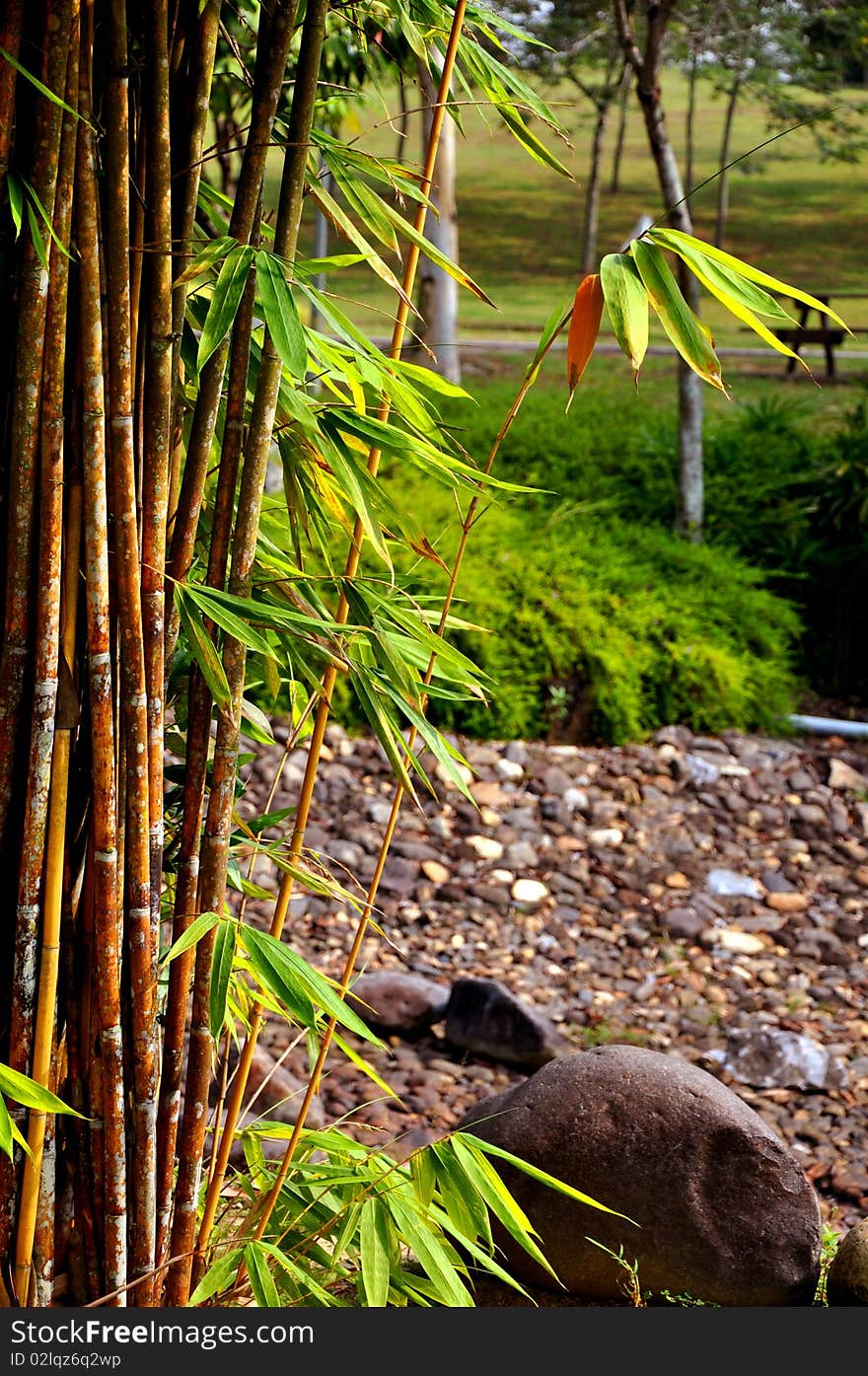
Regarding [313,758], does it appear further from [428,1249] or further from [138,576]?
[428,1249]

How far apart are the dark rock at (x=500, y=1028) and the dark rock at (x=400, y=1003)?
74 millimetres

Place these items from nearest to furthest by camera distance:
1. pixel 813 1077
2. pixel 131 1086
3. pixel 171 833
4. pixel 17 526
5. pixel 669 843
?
1. pixel 17 526
2. pixel 131 1086
3. pixel 171 833
4. pixel 813 1077
5. pixel 669 843

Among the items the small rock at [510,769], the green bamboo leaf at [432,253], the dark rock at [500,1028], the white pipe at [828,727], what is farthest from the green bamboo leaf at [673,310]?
the white pipe at [828,727]

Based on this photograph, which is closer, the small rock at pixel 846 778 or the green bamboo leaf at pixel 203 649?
the green bamboo leaf at pixel 203 649

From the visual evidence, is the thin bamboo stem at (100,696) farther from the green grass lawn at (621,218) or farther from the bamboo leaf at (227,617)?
the green grass lawn at (621,218)

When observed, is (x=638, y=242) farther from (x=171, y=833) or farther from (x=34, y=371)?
(x=171, y=833)

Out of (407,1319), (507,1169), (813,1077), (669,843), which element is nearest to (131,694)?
(407,1319)

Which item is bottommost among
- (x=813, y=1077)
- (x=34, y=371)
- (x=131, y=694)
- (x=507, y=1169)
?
(x=813, y=1077)

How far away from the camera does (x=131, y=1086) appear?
1.45 metres

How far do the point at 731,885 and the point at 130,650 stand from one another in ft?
9.88

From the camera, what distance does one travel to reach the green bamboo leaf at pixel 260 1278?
4.68ft

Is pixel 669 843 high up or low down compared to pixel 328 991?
down

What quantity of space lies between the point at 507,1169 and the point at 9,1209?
0.98 metres

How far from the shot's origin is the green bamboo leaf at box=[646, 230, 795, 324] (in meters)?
1.18
